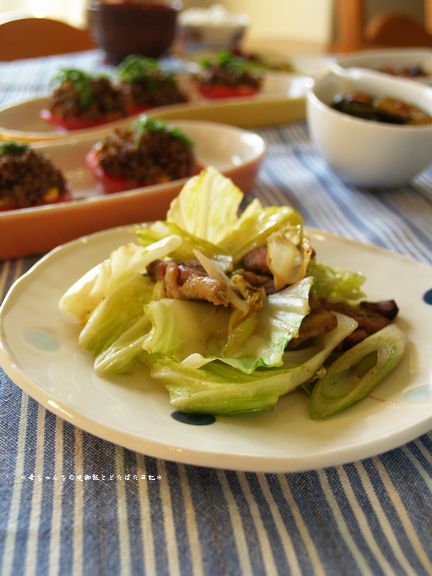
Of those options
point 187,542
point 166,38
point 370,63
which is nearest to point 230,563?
point 187,542

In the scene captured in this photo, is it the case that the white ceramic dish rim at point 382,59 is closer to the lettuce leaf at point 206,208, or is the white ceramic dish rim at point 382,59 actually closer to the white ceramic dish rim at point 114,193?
the white ceramic dish rim at point 114,193

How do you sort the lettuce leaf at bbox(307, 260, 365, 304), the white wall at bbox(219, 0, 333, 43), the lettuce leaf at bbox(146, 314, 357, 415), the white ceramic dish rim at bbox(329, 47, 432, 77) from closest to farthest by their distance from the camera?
the lettuce leaf at bbox(146, 314, 357, 415)
the lettuce leaf at bbox(307, 260, 365, 304)
the white ceramic dish rim at bbox(329, 47, 432, 77)
the white wall at bbox(219, 0, 333, 43)

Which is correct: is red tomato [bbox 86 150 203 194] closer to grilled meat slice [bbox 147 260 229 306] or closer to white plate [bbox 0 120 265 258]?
white plate [bbox 0 120 265 258]

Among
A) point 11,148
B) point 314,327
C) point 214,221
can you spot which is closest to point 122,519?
point 314,327

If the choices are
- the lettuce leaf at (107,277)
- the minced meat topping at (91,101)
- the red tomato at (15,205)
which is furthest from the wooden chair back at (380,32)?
the lettuce leaf at (107,277)

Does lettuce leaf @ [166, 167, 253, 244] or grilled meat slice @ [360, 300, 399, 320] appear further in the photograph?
lettuce leaf @ [166, 167, 253, 244]

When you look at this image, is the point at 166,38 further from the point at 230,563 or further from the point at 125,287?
the point at 230,563

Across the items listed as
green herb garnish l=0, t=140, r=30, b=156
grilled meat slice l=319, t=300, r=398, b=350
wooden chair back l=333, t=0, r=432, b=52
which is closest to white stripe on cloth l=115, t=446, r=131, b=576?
grilled meat slice l=319, t=300, r=398, b=350
